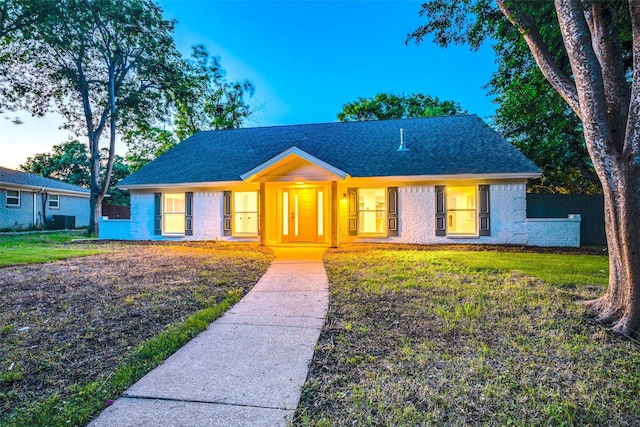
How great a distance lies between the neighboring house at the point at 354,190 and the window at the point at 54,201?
36.6ft

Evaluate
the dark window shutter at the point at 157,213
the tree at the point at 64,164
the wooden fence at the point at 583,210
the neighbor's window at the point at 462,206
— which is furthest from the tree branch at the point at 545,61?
the tree at the point at 64,164

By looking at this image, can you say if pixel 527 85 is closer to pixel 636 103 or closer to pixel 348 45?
pixel 636 103

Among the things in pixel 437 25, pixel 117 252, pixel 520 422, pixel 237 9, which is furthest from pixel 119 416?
pixel 237 9

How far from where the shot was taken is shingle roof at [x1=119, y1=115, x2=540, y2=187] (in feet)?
38.1

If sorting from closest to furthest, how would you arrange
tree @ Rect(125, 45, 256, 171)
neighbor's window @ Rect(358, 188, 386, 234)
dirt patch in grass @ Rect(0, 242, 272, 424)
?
dirt patch in grass @ Rect(0, 242, 272, 424) < neighbor's window @ Rect(358, 188, 386, 234) < tree @ Rect(125, 45, 256, 171)

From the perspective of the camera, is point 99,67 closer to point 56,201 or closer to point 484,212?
point 56,201

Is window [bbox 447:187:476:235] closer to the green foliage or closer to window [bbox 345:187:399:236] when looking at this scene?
the green foliage

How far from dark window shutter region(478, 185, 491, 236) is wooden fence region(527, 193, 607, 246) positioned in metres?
2.88

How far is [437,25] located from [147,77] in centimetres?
1714

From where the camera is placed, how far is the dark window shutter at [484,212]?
11.2 metres

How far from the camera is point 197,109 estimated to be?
23.3 meters

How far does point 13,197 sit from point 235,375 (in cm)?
2447

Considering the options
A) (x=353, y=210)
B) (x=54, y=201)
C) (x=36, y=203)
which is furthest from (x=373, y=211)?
(x=54, y=201)

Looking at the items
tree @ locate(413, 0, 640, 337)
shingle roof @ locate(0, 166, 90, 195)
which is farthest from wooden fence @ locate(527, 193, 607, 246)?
shingle roof @ locate(0, 166, 90, 195)
